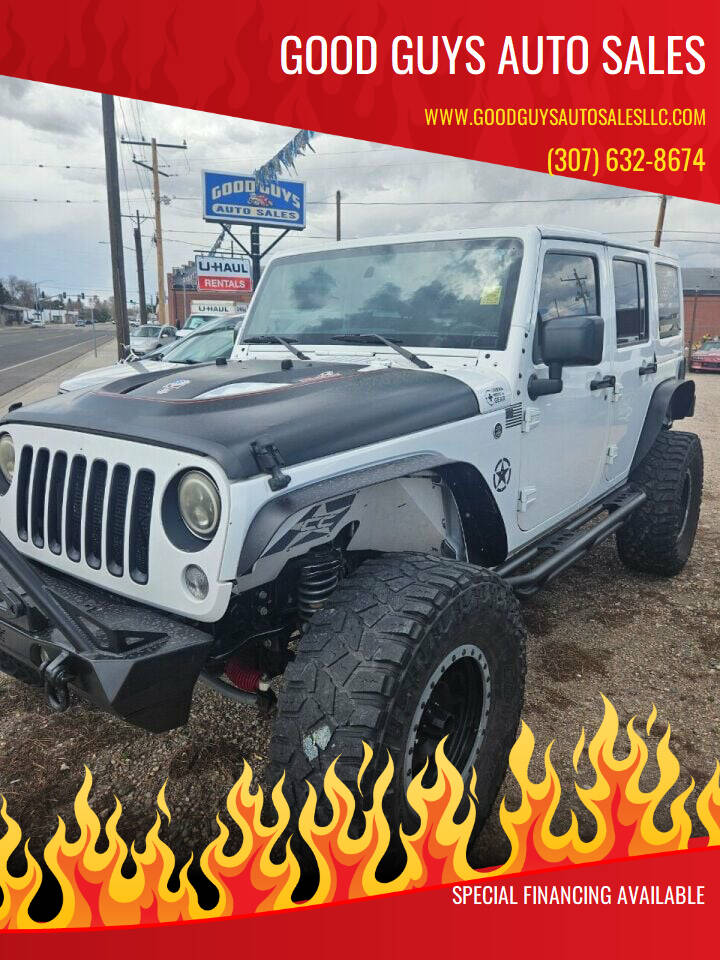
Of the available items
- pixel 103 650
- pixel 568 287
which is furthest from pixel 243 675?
pixel 568 287

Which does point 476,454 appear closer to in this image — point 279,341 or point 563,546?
point 563,546

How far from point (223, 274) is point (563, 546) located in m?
32.0

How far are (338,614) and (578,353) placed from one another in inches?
59.3

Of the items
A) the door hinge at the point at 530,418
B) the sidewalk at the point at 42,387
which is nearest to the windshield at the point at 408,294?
the door hinge at the point at 530,418

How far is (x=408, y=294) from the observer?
324 centimetres

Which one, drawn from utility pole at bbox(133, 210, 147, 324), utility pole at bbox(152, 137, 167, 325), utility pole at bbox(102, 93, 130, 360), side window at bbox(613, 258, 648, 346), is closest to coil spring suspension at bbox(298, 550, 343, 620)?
side window at bbox(613, 258, 648, 346)

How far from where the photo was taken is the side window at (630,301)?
4.03 m

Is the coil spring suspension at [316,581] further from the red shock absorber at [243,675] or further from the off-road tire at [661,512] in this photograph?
the off-road tire at [661,512]

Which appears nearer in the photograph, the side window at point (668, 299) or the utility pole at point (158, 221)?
the side window at point (668, 299)

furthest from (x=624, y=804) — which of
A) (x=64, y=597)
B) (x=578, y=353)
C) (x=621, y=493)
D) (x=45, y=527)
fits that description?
(x=621, y=493)

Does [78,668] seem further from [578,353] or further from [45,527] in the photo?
[578,353]

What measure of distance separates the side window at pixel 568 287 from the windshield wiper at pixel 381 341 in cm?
64

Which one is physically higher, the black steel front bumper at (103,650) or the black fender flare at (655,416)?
the black fender flare at (655,416)

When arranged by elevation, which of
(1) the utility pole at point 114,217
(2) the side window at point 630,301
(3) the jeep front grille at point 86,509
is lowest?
Answer: (3) the jeep front grille at point 86,509
